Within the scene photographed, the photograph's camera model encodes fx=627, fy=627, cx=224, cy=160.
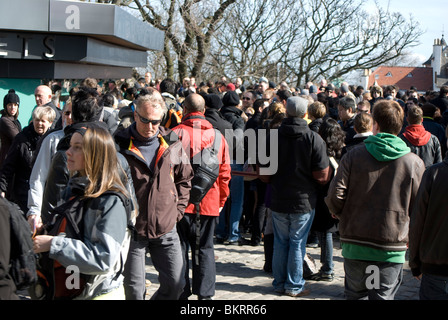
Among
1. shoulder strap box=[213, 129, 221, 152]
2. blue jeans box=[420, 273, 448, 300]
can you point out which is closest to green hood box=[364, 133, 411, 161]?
blue jeans box=[420, 273, 448, 300]

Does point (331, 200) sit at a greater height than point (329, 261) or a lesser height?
greater

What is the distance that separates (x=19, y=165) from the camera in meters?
6.89

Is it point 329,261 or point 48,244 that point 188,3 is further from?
point 48,244

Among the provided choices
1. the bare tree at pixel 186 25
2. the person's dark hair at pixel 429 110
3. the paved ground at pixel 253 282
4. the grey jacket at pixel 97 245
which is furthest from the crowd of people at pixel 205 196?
the bare tree at pixel 186 25

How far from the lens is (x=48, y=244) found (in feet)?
10.9

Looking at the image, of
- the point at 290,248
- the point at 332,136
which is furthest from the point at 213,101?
the point at 290,248

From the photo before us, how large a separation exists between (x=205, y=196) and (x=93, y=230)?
2.73 m

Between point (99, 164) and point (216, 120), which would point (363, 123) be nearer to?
point (216, 120)

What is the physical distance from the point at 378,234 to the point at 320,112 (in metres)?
3.69

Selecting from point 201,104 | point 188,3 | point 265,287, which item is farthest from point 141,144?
point 188,3

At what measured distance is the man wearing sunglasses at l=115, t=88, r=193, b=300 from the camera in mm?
4957

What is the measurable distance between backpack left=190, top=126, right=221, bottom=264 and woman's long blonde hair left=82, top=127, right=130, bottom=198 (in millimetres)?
2240

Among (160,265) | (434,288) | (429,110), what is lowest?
(160,265)

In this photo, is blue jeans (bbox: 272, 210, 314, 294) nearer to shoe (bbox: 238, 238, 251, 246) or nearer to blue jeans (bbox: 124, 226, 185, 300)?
blue jeans (bbox: 124, 226, 185, 300)
